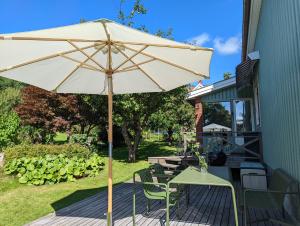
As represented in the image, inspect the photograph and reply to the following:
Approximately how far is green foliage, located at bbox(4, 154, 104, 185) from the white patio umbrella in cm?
483

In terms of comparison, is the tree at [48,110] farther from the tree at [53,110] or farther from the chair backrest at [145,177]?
the chair backrest at [145,177]

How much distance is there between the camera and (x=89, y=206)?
651 centimetres

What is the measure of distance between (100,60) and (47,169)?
5945mm

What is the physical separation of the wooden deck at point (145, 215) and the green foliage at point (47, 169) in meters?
2.35

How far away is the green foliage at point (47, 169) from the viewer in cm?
909

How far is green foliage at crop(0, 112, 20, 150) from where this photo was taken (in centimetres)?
1352

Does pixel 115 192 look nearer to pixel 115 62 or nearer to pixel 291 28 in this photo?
pixel 115 62

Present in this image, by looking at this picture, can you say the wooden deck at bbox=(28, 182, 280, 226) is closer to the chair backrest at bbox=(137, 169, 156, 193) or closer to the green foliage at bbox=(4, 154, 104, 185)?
the chair backrest at bbox=(137, 169, 156, 193)

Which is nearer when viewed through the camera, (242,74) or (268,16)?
(268,16)

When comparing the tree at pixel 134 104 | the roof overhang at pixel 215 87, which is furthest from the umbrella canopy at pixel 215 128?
the tree at pixel 134 104

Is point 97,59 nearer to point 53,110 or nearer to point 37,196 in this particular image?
point 37,196

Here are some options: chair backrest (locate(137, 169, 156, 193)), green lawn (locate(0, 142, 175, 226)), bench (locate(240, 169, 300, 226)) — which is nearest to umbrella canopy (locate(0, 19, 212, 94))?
chair backrest (locate(137, 169, 156, 193))

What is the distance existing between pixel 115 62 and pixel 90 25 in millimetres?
1312

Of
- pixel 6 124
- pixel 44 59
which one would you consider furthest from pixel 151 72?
pixel 6 124
